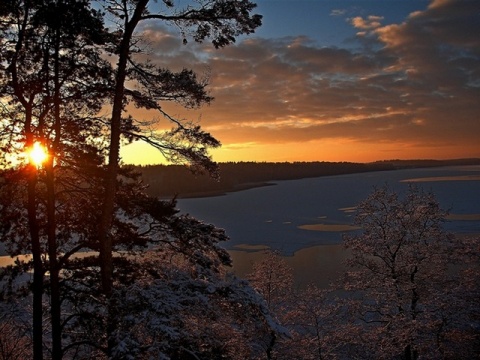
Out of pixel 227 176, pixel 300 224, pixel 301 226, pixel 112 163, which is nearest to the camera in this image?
pixel 112 163

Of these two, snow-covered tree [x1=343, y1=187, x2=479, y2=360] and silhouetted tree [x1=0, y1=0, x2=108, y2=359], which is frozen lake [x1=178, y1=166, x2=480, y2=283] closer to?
snow-covered tree [x1=343, y1=187, x2=479, y2=360]

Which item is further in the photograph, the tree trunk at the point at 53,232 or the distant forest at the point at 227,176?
the distant forest at the point at 227,176

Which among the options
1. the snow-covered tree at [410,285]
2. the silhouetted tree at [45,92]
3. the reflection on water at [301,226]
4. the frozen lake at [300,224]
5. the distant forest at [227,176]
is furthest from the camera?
the distant forest at [227,176]

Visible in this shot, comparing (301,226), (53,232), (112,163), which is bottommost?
(301,226)

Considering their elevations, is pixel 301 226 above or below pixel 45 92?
below

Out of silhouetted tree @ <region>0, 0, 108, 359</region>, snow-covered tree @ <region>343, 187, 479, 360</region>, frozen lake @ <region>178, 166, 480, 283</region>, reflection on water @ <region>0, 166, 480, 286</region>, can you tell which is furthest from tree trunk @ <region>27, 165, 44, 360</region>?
frozen lake @ <region>178, 166, 480, 283</region>

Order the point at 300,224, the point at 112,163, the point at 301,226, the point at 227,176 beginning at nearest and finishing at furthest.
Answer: the point at 112,163
the point at 301,226
the point at 300,224
the point at 227,176

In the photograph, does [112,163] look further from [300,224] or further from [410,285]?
[300,224]

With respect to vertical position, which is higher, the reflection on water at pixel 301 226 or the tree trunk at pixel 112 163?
the tree trunk at pixel 112 163

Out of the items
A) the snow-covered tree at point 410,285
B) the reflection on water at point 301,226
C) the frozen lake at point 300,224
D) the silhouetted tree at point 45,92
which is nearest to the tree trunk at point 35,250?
the silhouetted tree at point 45,92

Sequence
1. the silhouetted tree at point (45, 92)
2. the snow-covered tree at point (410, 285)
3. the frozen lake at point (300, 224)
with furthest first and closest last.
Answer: the frozen lake at point (300, 224), the snow-covered tree at point (410, 285), the silhouetted tree at point (45, 92)

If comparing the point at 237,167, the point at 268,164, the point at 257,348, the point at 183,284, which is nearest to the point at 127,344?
the point at 183,284

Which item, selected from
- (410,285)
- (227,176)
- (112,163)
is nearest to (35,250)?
(112,163)

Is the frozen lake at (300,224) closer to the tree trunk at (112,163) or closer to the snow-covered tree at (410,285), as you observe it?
the snow-covered tree at (410,285)
